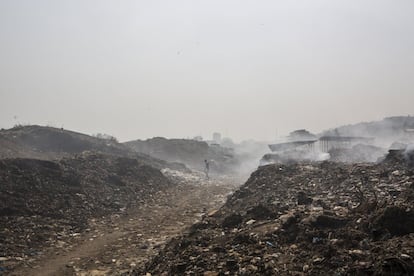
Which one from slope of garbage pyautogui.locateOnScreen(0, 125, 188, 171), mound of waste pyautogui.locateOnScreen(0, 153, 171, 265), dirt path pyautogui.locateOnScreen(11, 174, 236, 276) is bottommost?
dirt path pyautogui.locateOnScreen(11, 174, 236, 276)

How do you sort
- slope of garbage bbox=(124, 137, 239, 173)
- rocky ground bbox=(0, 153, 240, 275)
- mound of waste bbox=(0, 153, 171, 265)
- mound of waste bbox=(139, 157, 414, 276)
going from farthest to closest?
slope of garbage bbox=(124, 137, 239, 173), mound of waste bbox=(0, 153, 171, 265), rocky ground bbox=(0, 153, 240, 275), mound of waste bbox=(139, 157, 414, 276)

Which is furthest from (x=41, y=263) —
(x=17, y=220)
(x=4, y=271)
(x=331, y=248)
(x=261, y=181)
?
(x=261, y=181)

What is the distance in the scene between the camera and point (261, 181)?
1132 centimetres

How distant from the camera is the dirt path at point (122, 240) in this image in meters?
6.36

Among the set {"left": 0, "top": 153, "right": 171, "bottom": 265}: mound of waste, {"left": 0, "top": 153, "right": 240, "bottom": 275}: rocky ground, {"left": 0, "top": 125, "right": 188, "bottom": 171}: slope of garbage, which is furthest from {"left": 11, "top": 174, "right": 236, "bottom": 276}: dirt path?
{"left": 0, "top": 125, "right": 188, "bottom": 171}: slope of garbage

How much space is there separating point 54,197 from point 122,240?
319cm

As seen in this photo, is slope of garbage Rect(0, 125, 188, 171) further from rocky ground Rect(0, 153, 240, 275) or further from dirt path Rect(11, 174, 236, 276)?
dirt path Rect(11, 174, 236, 276)

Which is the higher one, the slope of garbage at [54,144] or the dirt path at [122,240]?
the slope of garbage at [54,144]

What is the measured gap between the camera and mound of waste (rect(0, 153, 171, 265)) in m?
7.71

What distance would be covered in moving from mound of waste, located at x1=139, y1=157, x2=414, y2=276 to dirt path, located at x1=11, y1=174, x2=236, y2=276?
3.76 ft

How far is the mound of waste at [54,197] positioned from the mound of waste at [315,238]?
339 cm

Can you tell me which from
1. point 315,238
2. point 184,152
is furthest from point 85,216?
point 184,152

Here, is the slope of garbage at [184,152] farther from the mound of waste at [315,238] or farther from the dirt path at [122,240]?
the mound of waste at [315,238]

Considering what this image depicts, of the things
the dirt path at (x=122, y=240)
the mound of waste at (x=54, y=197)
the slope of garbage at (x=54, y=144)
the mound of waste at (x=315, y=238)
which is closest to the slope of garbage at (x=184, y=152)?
the slope of garbage at (x=54, y=144)
